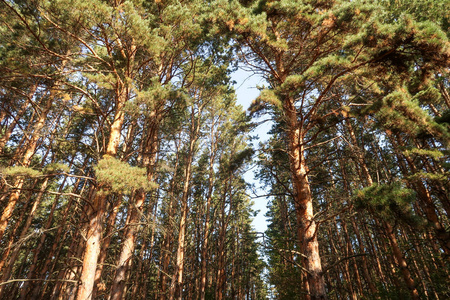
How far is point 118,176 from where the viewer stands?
4.71 metres

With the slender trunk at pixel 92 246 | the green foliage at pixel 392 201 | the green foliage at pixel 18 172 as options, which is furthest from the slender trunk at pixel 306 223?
the green foliage at pixel 18 172

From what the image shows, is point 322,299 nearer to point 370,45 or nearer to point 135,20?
point 370,45

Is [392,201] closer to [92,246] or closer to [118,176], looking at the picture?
[118,176]

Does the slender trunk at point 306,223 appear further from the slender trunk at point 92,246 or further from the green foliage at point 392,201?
the slender trunk at point 92,246

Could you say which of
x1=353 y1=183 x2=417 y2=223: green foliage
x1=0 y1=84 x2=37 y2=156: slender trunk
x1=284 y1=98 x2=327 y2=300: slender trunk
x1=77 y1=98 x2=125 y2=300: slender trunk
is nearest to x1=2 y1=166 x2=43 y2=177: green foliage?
x1=77 y1=98 x2=125 y2=300: slender trunk

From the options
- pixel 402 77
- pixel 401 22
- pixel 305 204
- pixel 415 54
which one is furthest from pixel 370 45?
pixel 305 204

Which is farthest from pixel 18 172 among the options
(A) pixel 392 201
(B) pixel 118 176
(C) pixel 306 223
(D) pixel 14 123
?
(D) pixel 14 123

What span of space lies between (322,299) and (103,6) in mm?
7446

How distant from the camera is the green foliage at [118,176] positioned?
4.62m

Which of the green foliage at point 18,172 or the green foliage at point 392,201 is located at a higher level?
the green foliage at point 18,172

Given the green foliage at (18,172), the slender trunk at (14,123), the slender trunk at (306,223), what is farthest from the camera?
the slender trunk at (14,123)

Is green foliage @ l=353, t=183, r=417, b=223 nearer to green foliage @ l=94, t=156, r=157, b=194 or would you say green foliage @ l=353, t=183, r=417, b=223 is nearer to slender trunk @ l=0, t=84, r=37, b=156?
green foliage @ l=94, t=156, r=157, b=194

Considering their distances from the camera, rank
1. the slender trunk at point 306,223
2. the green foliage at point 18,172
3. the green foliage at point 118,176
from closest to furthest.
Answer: the slender trunk at point 306,223, the green foliage at point 118,176, the green foliage at point 18,172

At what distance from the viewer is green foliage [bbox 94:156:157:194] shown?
15.1ft
